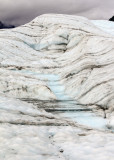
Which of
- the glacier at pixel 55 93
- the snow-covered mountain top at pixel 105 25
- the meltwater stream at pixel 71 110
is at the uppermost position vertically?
the snow-covered mountain top at pixel 105 25

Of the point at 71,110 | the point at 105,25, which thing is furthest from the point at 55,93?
the point at 105,25

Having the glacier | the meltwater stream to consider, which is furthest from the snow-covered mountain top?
the meltwater stream

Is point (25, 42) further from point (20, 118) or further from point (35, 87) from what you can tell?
point (20, 118)

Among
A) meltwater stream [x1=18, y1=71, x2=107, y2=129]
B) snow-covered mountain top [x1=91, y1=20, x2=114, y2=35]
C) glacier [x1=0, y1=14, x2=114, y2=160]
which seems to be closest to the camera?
glacier [x1=0, y1=14, x2=114, y2=160]

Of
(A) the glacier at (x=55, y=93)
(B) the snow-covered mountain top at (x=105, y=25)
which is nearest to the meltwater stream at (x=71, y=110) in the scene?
(A) the glacier at (x=55, y=93)

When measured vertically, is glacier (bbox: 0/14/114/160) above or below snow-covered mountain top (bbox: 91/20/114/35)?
below

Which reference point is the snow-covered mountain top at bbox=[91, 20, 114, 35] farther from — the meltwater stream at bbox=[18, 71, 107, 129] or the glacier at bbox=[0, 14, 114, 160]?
the meltwater stream at bbox=[18, 71, 107, 129]

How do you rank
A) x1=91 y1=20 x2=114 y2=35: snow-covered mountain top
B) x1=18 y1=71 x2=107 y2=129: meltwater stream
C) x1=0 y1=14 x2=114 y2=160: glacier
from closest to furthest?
x1=0 y1=14 x2=114 y2=160: glacier, x1=18 y1=71 x2=107 y2=129: meltwater stream, x1=91 y1=20 x2=114 y2=35: snow-covered mountain top

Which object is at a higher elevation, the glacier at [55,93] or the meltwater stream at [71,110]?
the glacier at [55,93]

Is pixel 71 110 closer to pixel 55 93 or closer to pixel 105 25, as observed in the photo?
pixel 55 93

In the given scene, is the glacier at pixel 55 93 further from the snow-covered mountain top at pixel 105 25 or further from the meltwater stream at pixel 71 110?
the snow-covered mountain top at pixel 105 25
